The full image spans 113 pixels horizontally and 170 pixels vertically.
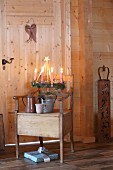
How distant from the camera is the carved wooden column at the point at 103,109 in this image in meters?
4.94

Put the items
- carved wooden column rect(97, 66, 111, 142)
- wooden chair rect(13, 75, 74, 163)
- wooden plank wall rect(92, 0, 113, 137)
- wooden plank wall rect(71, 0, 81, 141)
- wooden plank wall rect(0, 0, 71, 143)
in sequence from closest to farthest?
wooden chair rect(13, 75, 74, 163) → wooden plank wall rect(0, 0, 71, 143) → carved wooden column rect(97, 66, 111, 142) → wooden plank wall rect(71, 0, 81, 141) → wooden plank wall rect(92, 0, 113, 137)

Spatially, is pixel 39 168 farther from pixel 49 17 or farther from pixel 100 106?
pixel 49 17

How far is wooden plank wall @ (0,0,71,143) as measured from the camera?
477 centimetres

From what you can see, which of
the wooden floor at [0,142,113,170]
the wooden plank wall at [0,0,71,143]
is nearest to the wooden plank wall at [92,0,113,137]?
the wooden plank wall at [0,0,71,143]

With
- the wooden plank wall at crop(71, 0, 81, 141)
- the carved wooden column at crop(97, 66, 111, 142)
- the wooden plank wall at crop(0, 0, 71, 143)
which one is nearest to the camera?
the wooden plank wall at crop(0, 0, 71, 143)

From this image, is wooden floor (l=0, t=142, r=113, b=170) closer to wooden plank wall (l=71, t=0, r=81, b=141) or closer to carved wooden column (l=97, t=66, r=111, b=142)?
carved wooden column (l=97, t=66, r=111, b=142)

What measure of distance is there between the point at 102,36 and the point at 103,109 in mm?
1153

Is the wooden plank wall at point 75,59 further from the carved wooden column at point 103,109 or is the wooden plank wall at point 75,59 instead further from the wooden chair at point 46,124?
the wooden chair at point 46,124

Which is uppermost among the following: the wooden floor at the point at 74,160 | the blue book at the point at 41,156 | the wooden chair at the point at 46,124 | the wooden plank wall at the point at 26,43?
the wooden plank wall at the point at 26,43

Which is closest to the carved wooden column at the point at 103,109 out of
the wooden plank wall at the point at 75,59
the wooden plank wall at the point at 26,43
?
the wooden plank wall at the point at 75,59

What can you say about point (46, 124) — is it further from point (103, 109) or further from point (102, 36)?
point (102, 36)

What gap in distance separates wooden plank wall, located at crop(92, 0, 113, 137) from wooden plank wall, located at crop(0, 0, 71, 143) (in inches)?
18.1

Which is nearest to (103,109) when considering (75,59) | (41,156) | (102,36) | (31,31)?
(75,59)

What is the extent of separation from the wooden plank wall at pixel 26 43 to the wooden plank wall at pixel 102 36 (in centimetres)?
46
